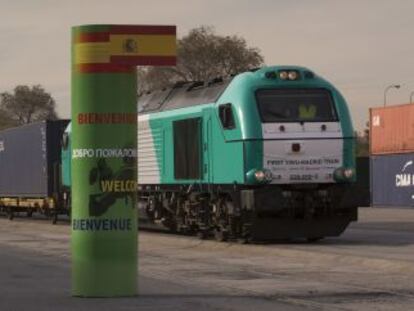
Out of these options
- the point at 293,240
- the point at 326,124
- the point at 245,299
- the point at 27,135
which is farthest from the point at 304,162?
the point at 27,135

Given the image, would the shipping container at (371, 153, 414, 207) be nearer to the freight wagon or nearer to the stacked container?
the stacked container

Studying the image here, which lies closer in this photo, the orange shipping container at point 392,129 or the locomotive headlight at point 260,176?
the locomotive headlight at point 260,176

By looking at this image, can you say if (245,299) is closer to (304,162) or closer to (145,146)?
(304,162)

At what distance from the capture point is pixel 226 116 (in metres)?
20.8

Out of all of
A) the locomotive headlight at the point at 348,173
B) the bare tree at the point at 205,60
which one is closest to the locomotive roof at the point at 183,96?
the locomotive headlight at the point at 348,173

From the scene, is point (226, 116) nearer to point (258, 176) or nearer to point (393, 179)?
point (258, 176)

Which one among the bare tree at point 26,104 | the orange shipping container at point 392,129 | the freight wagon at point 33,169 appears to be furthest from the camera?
the bare tree at point 26,104

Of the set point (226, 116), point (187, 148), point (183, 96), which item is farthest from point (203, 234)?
point (183, 96)

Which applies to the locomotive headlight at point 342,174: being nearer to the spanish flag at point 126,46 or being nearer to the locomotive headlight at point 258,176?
the locomotive headlight at point 258,176

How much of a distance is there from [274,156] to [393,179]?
3235 centimetres

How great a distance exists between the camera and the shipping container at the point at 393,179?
1964 inches

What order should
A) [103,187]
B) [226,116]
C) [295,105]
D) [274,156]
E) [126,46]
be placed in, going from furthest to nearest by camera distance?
1. [226,116]
2. [295,105]
3. [274,156]
4. [103,187]
5. [126,46]

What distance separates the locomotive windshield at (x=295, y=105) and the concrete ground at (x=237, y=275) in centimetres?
281

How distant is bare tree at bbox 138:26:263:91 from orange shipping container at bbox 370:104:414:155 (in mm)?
31604
